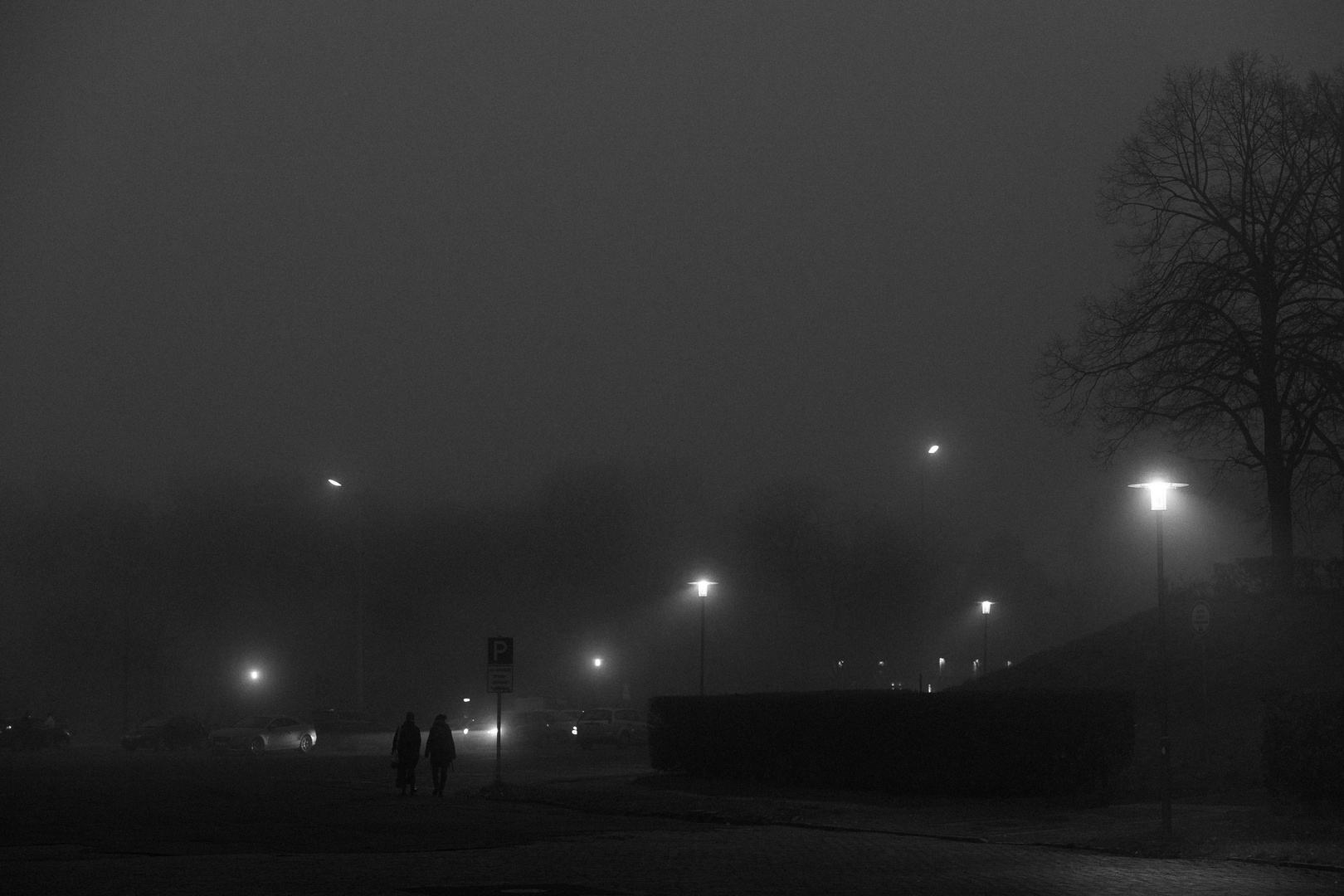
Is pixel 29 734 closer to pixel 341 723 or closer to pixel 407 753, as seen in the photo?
pixel 341 723

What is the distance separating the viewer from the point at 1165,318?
38.1m

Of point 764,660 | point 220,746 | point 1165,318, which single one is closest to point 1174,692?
point 1165,318

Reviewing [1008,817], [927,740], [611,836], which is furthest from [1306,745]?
[611,836]

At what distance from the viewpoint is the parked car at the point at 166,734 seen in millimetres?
51312

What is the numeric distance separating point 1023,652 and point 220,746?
71.0 m

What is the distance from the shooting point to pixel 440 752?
2861 cm

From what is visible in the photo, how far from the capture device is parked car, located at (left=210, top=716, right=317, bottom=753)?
48156mm

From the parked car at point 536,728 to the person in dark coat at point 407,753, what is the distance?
28.9 metres

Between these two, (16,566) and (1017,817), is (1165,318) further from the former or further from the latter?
(16,566)

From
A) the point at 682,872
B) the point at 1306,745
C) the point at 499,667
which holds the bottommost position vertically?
the point at 682,872

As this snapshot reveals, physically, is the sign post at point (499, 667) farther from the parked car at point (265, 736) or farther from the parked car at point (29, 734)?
the parked car at point (29, 734)

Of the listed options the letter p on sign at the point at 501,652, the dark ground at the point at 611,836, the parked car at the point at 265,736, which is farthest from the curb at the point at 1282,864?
the parked car at the point at 265,736

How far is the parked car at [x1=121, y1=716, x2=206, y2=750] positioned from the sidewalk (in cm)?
2673

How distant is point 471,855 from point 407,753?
1079cm
